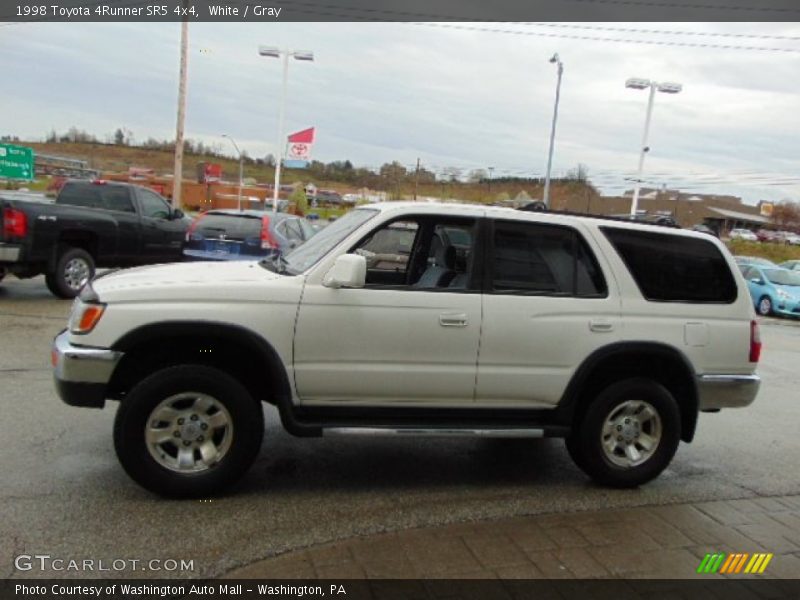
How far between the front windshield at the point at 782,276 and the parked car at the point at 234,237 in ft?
51.5

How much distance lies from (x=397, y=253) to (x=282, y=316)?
1385 mm

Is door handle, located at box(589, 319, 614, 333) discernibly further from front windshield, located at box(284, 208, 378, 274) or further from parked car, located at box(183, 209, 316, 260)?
parked car, located at box(183, 209, 316, 260)

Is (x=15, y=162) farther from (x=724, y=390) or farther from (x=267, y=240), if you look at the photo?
(x=724, y=390)

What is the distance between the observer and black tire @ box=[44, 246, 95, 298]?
1041 centimetres

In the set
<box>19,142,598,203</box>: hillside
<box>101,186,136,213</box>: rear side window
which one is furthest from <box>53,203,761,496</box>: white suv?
<box>19,142,598,203</box>: hillside

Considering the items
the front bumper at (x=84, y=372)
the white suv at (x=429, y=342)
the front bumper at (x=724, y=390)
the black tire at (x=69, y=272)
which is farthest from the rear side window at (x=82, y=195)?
the front bumper at (x=724, y=390)

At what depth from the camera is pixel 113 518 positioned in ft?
12.1

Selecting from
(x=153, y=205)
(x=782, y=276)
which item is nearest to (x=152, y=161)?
Result: (x=153, y=205)

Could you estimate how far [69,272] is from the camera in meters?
10.6

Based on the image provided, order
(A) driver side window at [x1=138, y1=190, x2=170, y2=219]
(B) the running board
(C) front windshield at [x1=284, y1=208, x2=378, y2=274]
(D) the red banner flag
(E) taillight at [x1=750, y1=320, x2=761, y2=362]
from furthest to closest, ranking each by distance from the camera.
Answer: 1. (D) the red banner flag
2. (A) driver side window at [x1=138, y1=190, x2=170, y2=219]
3. (E) taillight at [x1=750, y1=320, x2=761, y2=362]
4. (C) front windshield at [x1=284, y1=208, x2=378, y2=274]
5. (B) the running board

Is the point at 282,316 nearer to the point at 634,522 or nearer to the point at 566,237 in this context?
the point at 566,237

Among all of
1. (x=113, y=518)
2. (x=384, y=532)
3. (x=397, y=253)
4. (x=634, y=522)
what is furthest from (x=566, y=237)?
(x=113, y=518)

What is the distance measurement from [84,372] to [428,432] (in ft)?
6.77

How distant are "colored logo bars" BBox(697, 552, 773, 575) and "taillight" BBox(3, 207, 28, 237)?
31.7 feet
